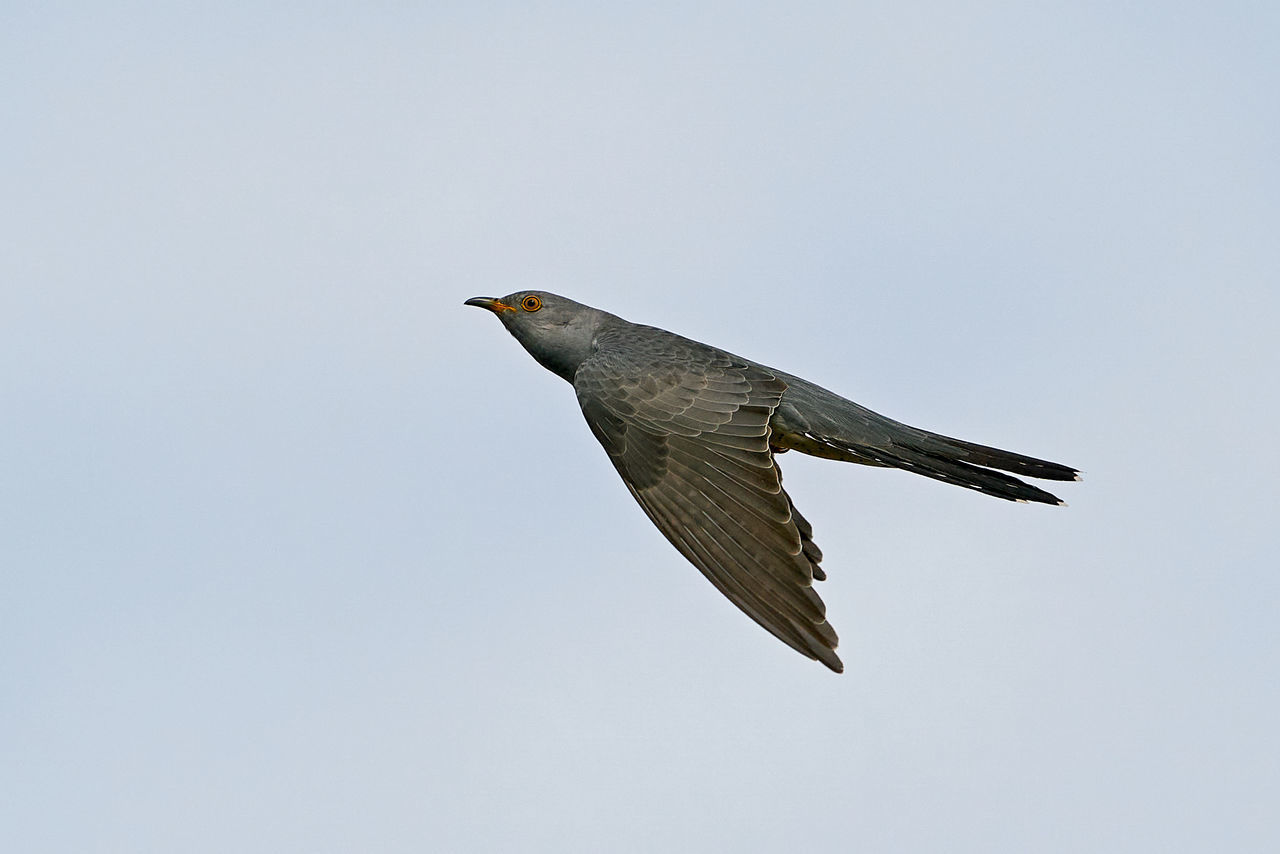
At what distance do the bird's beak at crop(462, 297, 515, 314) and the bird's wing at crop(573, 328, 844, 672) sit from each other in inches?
38.0

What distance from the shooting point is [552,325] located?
10773 millimetres

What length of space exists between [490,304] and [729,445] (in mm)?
2558

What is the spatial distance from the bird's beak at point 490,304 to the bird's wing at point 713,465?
96 cm

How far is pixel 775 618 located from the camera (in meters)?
7.96

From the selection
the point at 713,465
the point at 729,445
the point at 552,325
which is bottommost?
the point at 713,465

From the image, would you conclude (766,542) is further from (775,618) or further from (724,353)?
(724,353)

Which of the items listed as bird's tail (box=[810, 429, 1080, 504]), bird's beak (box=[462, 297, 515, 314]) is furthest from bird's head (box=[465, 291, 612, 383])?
bird's tail (box=[810, 429, 1080, 504])

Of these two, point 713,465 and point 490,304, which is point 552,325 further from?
point 713,465

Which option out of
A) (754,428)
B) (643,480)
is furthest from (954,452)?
(643,480)

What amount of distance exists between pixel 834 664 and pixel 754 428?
6.39ft

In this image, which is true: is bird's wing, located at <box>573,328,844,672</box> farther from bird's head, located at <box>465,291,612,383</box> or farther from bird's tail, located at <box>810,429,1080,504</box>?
bird's tail, located at <box>810,429,1080,504</box>

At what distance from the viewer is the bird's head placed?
1069 centimetres

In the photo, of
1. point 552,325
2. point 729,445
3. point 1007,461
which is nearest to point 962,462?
point 1007,461

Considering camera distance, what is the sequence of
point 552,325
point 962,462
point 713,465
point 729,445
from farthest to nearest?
point 552,325 → point 962,462 → point 729,445 → point 713,465
